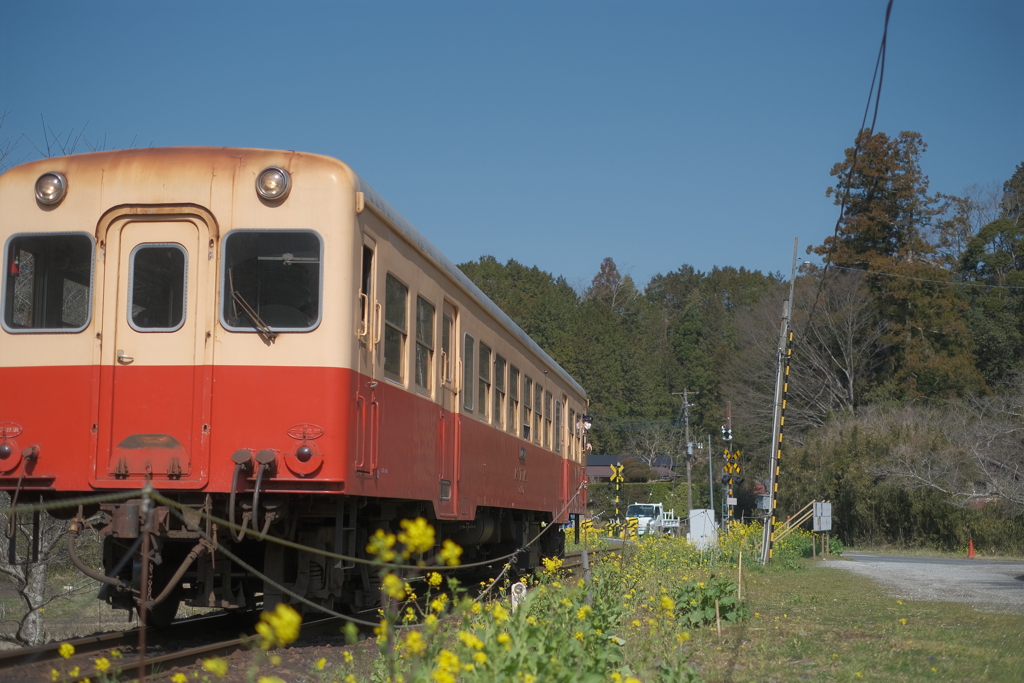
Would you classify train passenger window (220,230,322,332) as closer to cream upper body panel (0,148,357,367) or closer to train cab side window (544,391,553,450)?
cream upper body panel (0,148,357,367)

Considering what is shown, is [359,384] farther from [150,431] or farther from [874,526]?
[874,526]

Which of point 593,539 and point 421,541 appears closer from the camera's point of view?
point 421,541

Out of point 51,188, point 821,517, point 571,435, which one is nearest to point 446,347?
point 51,188

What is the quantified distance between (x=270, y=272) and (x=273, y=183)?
609 mm

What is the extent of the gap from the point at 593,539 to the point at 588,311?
4907 cm

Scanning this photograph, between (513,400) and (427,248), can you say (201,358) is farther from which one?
(513,400)

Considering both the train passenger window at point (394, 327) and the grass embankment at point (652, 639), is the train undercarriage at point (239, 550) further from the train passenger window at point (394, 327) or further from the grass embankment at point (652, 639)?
the train passenger window at point (394, 327)

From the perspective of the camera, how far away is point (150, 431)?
267 inches

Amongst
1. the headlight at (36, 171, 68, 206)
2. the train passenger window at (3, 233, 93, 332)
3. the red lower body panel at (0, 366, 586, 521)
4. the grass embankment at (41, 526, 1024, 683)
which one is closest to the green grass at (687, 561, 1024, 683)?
the grass embankment at (41, 526, 1024, 683)

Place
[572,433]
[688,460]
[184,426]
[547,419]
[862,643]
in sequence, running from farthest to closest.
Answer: [688,460] → [572,433] → [547,419] → [862,643] → [184,426]

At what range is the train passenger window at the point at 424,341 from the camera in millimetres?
8484

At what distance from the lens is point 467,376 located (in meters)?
10.0

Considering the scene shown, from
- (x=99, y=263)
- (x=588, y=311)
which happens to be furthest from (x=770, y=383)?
(x=99, y=263)

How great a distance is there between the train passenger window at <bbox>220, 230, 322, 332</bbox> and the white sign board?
59.8 feet
